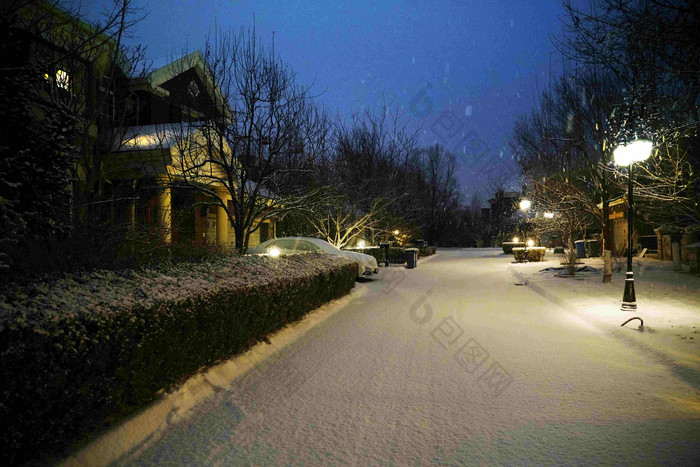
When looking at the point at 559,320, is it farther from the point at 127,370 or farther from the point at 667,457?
the point at 127,370

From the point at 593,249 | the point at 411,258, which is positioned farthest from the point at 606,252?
the point at 593,249

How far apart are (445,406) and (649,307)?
7620 mm

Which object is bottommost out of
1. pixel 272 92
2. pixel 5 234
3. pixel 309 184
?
pixel 5 234

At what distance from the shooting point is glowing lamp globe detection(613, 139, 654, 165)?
8994mm

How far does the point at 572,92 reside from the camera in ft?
61.5

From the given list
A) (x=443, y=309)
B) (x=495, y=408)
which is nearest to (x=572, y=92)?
(x=443, y=309)

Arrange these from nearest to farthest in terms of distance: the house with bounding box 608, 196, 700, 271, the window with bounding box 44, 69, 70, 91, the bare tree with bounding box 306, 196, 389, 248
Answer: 1. the window with bounding box 44, 69, 70, 91
2. the house with bounding box 608, 196, 700, 271
3. the bare tree with bounding box 306, 196, 389, 248

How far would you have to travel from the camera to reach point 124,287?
4465mm

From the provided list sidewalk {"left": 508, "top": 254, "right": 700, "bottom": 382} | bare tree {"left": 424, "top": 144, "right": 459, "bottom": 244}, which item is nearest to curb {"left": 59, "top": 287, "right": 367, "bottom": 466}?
sidewalk {"left": 508, "top": 254, "right": 700, "bottom": 382}

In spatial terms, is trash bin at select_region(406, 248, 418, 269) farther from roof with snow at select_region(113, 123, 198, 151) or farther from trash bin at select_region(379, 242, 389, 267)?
roof with snow at select_region(113, 123, 198, 151)

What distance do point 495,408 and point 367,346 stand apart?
268 cm

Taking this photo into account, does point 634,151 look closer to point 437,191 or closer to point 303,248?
point 303,248

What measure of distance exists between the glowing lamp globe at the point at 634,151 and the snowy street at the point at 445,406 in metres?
3.96

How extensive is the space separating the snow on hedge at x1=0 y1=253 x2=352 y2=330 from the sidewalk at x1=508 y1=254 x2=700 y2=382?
5.57m
